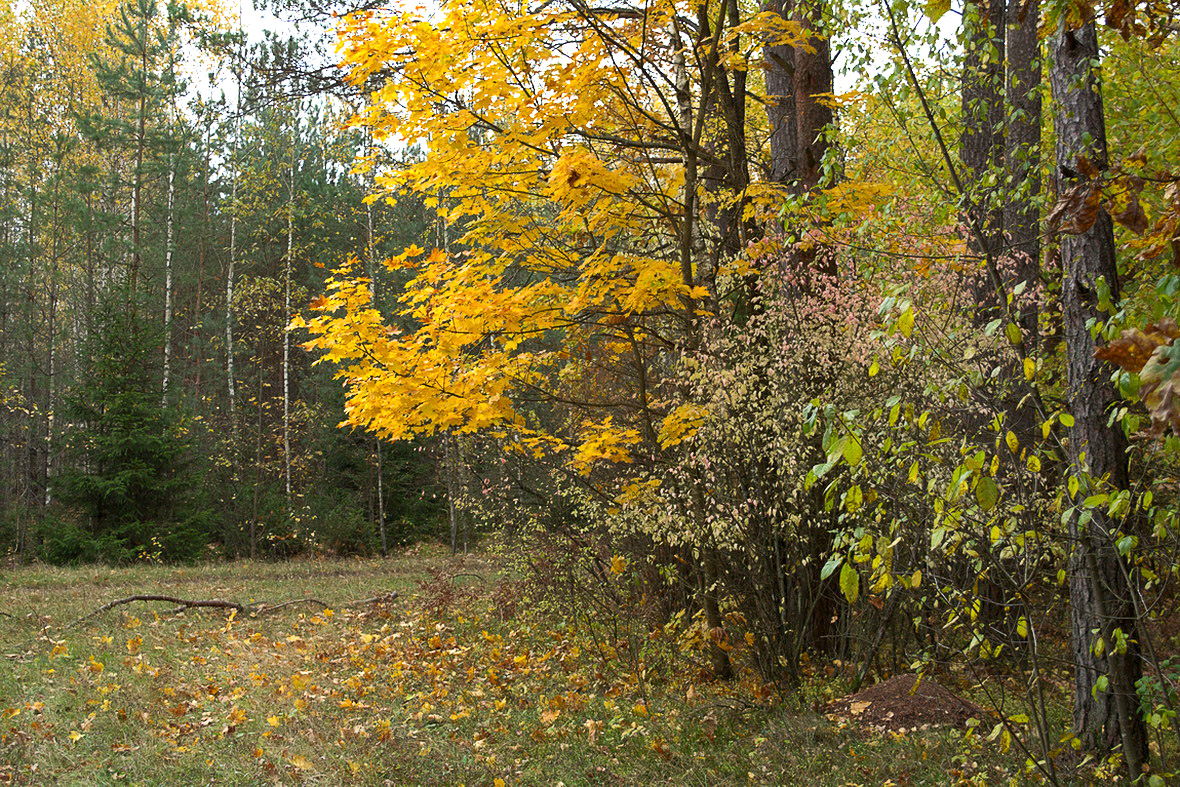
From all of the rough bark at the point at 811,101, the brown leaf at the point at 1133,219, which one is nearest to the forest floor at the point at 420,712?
the brown leaf at the point at 1133,219

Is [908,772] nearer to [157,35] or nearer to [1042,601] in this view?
[1042,601]

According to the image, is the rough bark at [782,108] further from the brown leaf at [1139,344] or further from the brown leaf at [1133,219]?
the brown leaf at [1139,344]

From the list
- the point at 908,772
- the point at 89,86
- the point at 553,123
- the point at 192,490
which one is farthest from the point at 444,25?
the point at 89,86

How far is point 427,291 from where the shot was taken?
19.6 ft

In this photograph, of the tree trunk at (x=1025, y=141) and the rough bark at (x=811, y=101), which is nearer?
the tree trunk at (x=1025, y=141)

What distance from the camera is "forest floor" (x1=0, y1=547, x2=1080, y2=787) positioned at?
14.4 ft

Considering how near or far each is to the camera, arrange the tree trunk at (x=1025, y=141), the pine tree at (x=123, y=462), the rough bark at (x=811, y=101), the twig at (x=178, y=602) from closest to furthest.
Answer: the tree trunk at (x=1025, y=141) < the rough bark at (x=811, y=101) < the twig at (x=178, y=602) < the pine tree at (x=123, y=462)

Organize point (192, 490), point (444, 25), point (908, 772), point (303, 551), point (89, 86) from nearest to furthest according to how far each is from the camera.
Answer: point (908, 772) → point (444, 25) → point (192, 490) → point (303, 551) → point (89, 86)

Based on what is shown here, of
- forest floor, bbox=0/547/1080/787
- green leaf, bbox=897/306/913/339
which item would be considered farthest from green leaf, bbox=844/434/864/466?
forest floor, bbox=0/547/1080/787

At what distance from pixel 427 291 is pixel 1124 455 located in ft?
14.1

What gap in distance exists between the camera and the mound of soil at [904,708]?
187 inches

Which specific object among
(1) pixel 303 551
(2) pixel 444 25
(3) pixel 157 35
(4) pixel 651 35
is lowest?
(1) pixel 303 551

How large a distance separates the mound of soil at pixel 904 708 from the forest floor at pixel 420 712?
25mm

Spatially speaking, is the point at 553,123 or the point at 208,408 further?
the point at 208,408
